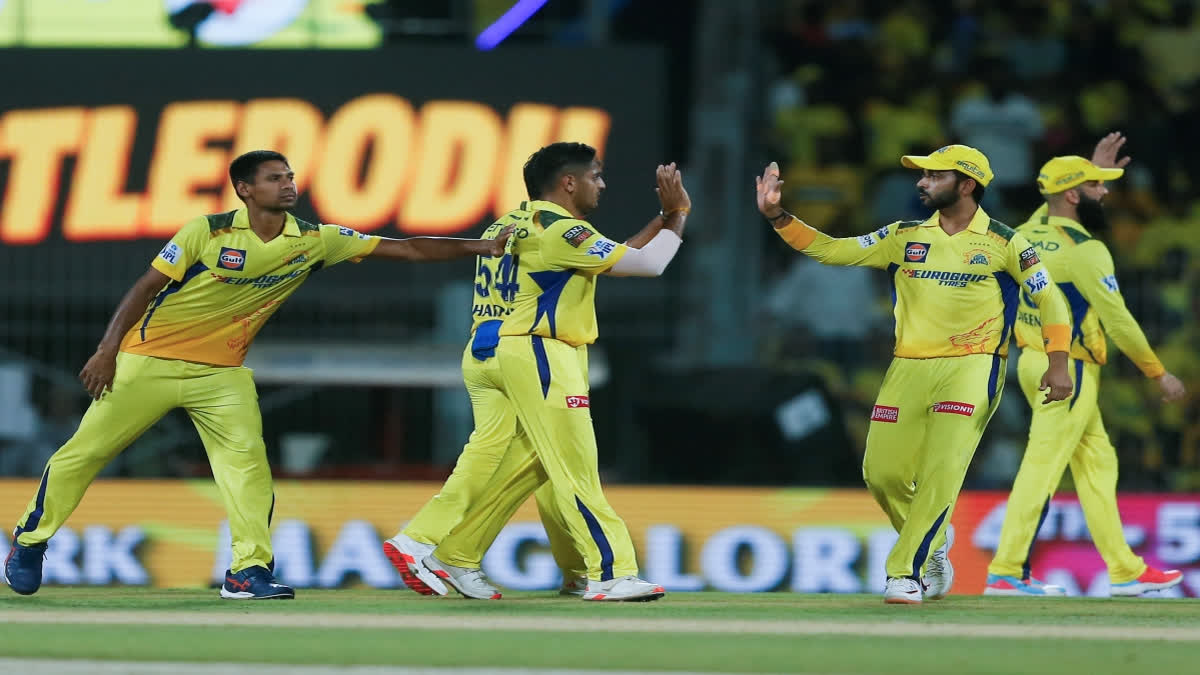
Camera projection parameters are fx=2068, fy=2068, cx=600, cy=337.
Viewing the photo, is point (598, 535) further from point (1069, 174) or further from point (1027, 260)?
point (1069, 174)

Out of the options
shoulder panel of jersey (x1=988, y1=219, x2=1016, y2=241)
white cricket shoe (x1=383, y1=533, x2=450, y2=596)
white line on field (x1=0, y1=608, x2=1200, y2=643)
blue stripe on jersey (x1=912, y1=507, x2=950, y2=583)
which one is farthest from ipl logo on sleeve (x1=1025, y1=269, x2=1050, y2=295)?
white cricket shoe (x1=383, y1=533, x2=450, y2=596)

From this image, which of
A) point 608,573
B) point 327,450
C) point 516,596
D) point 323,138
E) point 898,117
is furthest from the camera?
point 898,117

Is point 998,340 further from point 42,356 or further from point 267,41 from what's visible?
point 267,41

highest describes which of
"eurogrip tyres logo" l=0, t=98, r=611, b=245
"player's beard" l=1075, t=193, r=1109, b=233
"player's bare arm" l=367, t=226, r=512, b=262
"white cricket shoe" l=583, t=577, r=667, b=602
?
"eurogrip tyres logo" l=0, t=98, r=611, b=245

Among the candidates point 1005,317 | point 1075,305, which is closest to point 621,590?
point 1005,317

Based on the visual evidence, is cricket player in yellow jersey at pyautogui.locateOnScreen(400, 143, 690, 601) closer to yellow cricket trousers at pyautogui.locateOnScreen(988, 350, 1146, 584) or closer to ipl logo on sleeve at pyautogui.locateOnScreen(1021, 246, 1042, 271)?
ipl logo on sleeve at pyautogui.locateOnScreen(1021, 246, 1042, 271)

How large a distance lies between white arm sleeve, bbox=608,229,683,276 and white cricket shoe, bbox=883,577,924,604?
1.77 m

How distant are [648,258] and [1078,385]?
2808 millimetres

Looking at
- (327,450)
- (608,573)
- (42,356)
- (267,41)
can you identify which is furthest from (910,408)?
(267,41)

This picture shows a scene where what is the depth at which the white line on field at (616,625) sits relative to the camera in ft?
26.5

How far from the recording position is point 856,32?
1869 cm

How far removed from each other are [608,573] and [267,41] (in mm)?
8474

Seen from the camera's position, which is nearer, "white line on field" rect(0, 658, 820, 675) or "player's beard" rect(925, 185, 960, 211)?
"white line on field" rect(0, 658, 820, 675)

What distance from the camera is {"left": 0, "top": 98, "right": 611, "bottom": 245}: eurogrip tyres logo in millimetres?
→ 15992
